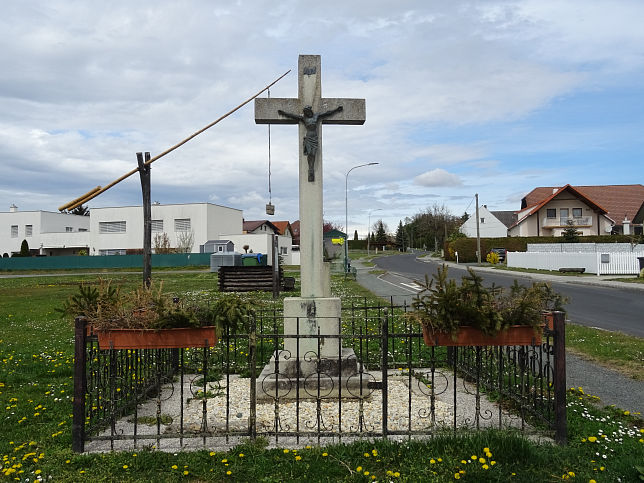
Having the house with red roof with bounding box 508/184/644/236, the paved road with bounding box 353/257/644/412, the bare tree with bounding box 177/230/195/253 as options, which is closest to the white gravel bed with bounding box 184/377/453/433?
the paved road with bounding box 353/257/644/412

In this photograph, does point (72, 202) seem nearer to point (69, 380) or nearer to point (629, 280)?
point (69, 380)

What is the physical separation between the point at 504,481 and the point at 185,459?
243cm

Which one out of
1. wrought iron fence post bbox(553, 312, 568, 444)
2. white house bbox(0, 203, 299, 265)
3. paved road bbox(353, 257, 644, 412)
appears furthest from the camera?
white house bbox(0, 203, 299, 265)

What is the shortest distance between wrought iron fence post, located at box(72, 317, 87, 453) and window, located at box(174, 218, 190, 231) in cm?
5200

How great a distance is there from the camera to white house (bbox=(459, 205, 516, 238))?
67.3 m

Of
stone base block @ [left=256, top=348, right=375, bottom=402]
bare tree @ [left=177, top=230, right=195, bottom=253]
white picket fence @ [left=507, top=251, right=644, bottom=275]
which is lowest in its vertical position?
stone base block @ [left=256, top=348, right=375, bottom=402]

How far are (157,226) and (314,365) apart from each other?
174ft

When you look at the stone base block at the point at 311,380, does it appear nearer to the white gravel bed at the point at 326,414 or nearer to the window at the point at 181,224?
the white gravel bed at the point at 326,414

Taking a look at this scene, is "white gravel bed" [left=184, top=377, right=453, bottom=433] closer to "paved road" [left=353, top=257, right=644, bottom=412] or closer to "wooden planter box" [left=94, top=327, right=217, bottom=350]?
"wooden planter box" [left=94, top=327, right=217, bottom=350]

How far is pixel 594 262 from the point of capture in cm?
2978

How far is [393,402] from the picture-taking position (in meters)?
5.59

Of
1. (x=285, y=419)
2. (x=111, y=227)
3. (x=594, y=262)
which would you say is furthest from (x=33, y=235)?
(x=285, y=419)

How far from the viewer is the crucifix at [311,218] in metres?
5.90

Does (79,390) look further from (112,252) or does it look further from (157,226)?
(112,252)
